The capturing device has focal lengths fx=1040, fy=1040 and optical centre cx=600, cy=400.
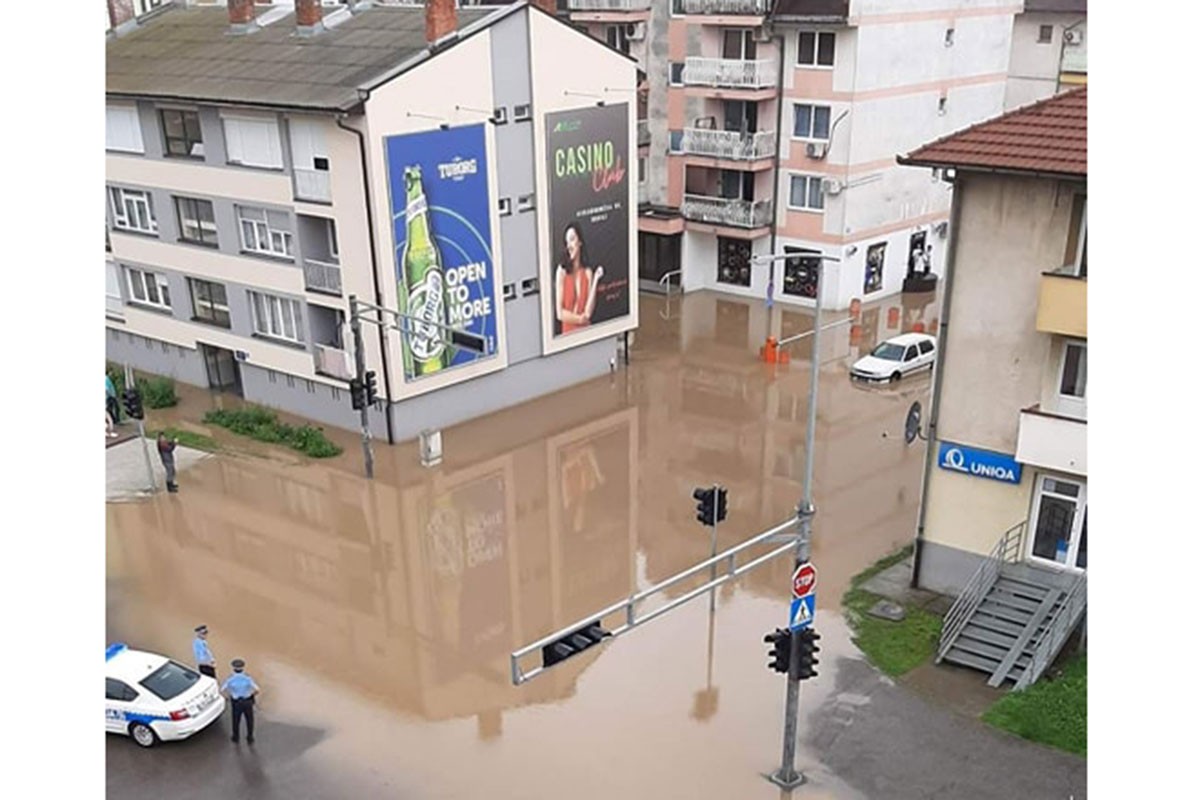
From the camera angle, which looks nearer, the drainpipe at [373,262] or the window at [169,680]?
the window at [169,680]

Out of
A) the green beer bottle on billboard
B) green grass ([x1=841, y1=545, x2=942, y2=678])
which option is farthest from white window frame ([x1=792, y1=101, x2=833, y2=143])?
green grass ([x1=841, y1=545, x2=942, y2=678])

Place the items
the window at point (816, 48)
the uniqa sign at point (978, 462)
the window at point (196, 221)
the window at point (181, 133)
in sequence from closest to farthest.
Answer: the uniqa sign at point (978, 462) → the window at point (181, 133) → the window at point (196, 221) → the window at point (816, 48)

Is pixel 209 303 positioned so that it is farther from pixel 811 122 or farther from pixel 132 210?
pixel 811 122

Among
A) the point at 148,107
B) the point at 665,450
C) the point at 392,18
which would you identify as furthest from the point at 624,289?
the point at 148,107

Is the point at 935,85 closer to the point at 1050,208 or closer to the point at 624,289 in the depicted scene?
the point at 624,289

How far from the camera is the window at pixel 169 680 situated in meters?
16.4

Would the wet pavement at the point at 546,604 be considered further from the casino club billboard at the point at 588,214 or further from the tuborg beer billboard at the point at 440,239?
the tuborg beer billboard at the point at 440,239

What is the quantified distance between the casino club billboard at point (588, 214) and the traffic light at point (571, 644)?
61.2 ft

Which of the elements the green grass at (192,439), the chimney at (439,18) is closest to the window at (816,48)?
the chimney at (439,18)

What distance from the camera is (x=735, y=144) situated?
3916 cm

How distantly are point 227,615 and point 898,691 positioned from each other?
12.8 metres

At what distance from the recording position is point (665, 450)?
27.8 metres

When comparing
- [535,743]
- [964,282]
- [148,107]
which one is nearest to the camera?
[535,743]

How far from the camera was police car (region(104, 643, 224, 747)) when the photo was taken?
16266 millimetres
